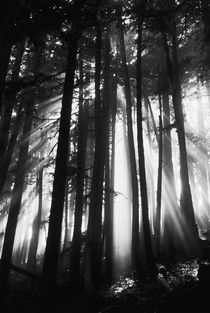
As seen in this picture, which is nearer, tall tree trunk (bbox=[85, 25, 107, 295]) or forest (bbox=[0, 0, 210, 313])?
forest (bbox=[0, 0, 210, 313])

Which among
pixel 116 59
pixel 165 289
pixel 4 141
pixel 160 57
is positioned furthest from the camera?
pixel 160 57

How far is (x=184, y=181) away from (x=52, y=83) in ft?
27.9

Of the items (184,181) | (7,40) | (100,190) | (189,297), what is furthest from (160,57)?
(189,297)

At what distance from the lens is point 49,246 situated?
796cm

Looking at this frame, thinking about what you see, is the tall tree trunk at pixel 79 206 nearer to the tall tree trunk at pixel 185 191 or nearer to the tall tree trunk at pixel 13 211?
the tall tree trunk at pixel 13 211

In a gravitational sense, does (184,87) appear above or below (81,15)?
above

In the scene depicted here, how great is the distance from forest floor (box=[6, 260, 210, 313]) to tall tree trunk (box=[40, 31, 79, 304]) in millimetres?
671

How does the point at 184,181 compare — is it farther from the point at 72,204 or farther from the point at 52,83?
the point at 72,204

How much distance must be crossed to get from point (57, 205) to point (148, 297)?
3422 mm

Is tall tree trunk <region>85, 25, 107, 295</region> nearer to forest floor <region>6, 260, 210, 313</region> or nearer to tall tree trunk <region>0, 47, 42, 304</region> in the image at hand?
forest floor <region>6, 260, 210, 313</region>

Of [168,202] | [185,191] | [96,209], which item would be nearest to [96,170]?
[96,209]

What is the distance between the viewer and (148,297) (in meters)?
8.35

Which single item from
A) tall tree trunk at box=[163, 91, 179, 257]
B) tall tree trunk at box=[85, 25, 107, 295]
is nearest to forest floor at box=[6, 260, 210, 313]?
tall tree trunk at box=[85, 25, 107, 295]

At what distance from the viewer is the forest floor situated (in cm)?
712
